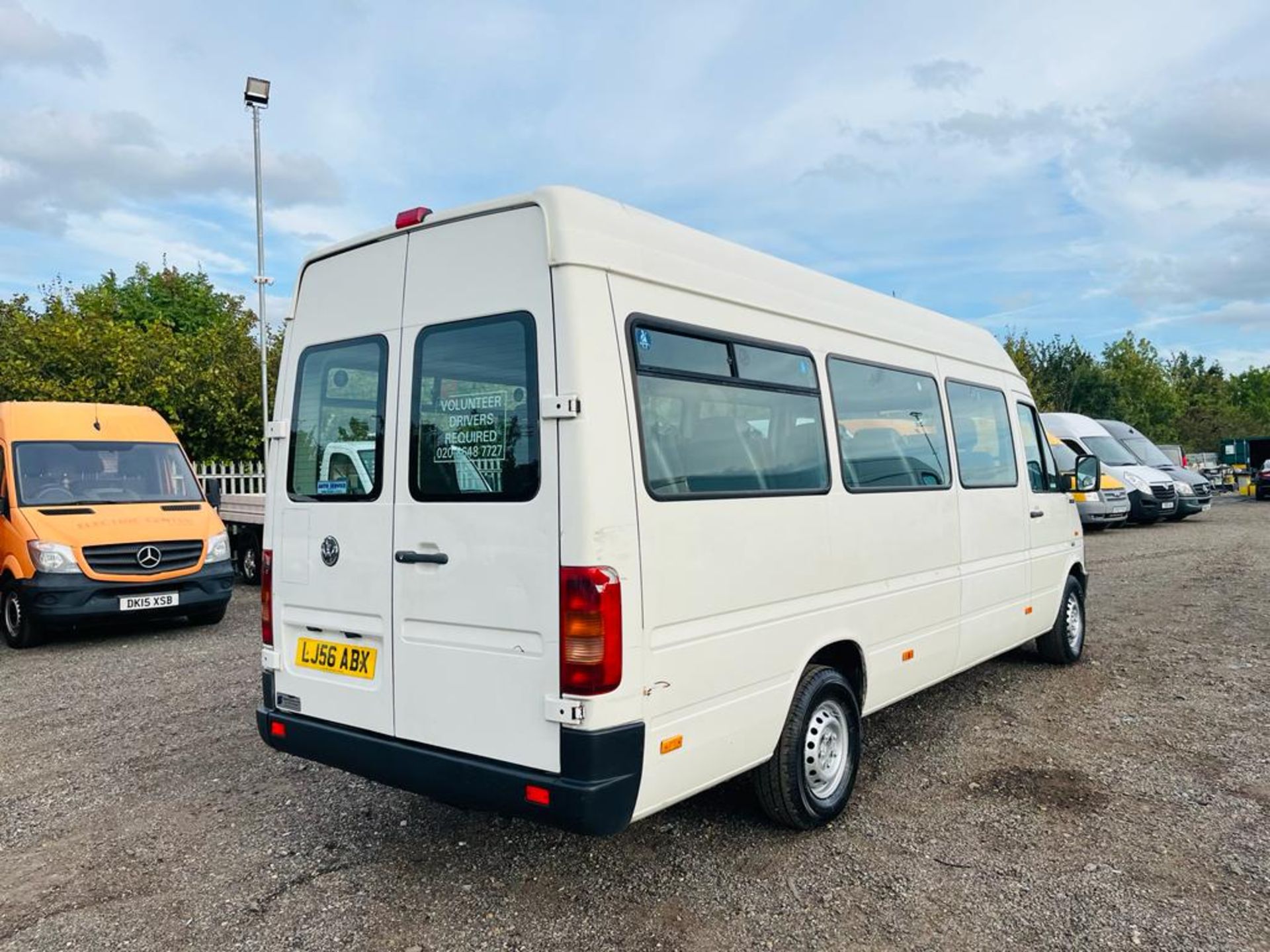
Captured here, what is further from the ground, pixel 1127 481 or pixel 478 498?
pixel 478 498

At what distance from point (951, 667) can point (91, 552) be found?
7587mm

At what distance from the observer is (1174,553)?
1419 centimetres

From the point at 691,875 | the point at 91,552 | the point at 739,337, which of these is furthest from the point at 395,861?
the point at 91,552

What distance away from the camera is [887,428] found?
4902 millimetres

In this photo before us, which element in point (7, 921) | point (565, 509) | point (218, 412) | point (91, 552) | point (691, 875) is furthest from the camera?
point (218, 412)

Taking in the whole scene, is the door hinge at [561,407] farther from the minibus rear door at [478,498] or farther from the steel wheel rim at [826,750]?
the steel wheel rim at [826,750]

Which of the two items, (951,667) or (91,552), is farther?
(91,552)

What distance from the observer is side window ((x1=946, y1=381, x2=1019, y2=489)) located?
18.6ft

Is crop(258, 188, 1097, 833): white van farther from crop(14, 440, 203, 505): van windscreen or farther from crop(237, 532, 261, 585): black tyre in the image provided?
crop(237, 532, 261, 585): black tyre

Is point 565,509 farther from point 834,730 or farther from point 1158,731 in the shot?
point 1158,731

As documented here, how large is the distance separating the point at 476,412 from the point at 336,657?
1.28 m

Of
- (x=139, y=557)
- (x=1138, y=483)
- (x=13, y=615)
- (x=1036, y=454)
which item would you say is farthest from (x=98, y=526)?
(x=1138, y=483)

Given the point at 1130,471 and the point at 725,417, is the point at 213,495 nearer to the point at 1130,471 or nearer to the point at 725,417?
the point at 725,417

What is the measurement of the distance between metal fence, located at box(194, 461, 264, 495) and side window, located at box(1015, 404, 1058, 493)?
13.3 m
